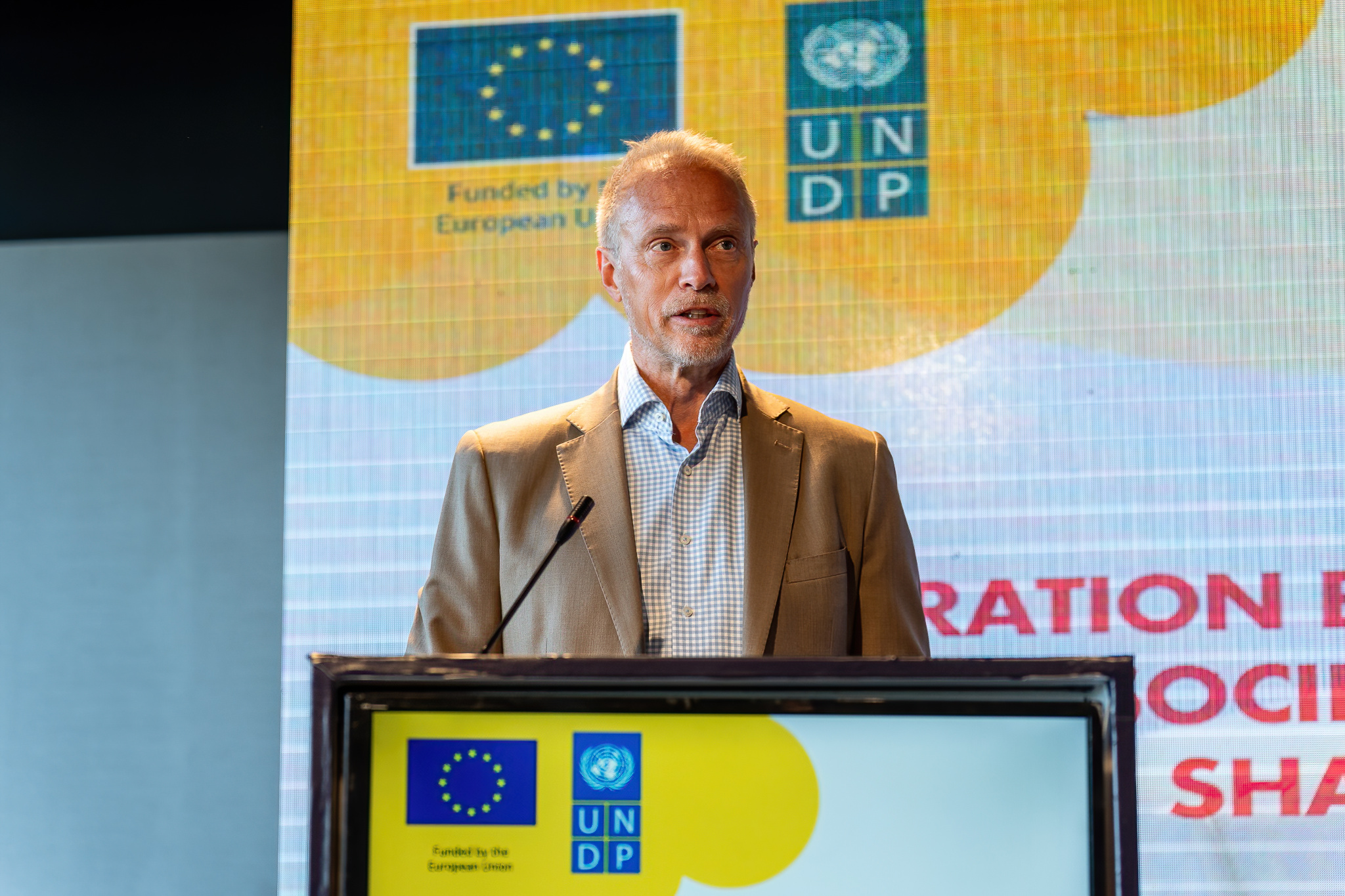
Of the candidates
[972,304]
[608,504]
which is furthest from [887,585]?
[972,304]

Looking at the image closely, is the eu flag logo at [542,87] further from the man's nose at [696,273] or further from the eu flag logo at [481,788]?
the eu flag logo at [481,788]

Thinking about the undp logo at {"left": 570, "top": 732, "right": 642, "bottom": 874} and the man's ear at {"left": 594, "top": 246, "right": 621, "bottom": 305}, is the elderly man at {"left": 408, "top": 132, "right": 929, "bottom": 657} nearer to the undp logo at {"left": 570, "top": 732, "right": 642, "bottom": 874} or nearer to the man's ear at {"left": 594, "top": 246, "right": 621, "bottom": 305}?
the man's ear at {"left": 594, "top": 246, "right": 621, "bottom": 305}

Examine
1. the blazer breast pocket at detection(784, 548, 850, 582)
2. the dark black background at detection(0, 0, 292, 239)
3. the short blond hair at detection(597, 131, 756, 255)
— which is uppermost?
the dark black background at detection(0, 0, 292, 239)

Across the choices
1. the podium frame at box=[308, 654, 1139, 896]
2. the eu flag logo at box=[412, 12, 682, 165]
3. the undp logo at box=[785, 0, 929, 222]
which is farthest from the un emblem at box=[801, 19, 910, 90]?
the podium frame at box=[308, 654, 1139, 896]

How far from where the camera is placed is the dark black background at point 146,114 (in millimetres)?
3029

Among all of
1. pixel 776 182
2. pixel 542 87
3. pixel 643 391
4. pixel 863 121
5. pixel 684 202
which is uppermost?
pixel 542 87

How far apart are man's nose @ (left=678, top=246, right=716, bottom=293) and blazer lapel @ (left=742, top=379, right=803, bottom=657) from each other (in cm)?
16

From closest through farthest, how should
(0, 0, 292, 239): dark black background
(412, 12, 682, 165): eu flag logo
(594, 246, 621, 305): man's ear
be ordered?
(594, 246, 621, 305): man's ear < (412, 12, 682, 165): eu flag logo < (0, 0, 292, 239): dark black background

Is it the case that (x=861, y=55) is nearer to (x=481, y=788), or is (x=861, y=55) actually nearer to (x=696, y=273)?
(x=696, y=273)

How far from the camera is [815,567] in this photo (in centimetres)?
156

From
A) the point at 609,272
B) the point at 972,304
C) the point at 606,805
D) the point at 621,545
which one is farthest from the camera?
the point at 972,304

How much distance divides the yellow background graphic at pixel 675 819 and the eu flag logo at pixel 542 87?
2.12 meters

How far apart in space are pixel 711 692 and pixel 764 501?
0.78 metres

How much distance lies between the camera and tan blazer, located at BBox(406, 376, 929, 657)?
1.52 m
